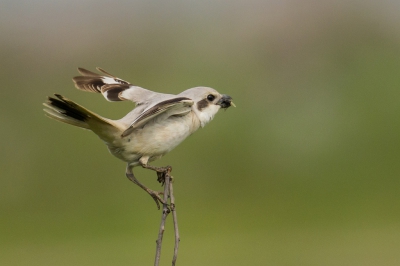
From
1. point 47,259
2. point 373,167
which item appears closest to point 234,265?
point 47,259

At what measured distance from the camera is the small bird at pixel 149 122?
16.2 ft

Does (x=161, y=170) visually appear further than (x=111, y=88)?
No

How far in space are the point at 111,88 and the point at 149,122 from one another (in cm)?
108

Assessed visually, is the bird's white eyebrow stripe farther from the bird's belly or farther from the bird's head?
the bird's belly

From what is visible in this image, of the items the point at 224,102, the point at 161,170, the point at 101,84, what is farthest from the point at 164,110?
the point at 101,84

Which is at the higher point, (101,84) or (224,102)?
(101,84)

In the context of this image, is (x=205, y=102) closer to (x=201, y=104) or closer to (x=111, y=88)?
(x=201, y=104)

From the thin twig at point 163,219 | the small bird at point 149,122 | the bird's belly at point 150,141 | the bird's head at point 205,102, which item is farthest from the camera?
the bird's head at point 205,102

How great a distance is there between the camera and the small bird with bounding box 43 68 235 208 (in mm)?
4941

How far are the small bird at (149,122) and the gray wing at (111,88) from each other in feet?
0.49

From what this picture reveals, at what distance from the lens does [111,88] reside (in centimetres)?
626

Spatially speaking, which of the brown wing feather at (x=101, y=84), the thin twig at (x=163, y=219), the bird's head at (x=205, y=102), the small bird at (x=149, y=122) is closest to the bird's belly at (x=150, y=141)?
the small bird at (x=149, y=122)

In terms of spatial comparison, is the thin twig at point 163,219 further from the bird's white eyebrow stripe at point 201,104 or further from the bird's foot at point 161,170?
the bird's white eyebrow stripe at point 201,104

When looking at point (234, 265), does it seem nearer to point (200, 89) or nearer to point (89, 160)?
point (89, 160)
